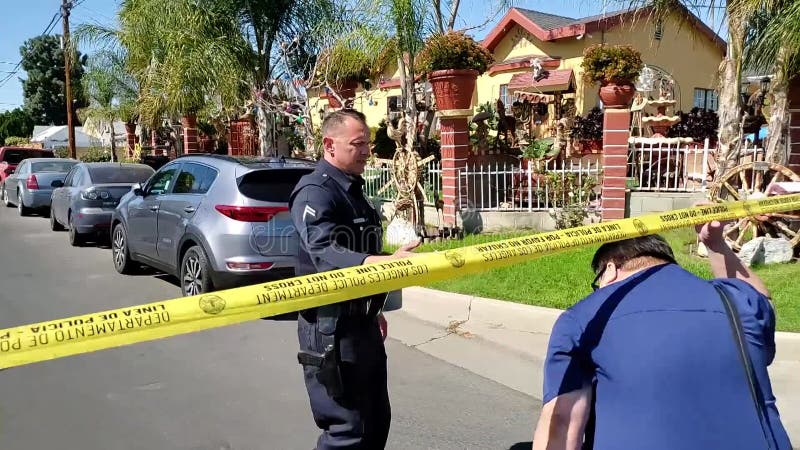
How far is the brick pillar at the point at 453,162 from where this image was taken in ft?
30.2

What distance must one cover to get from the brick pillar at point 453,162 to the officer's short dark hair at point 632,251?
23.8 feet

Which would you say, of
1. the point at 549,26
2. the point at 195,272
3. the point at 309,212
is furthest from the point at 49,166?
the point at 309,212

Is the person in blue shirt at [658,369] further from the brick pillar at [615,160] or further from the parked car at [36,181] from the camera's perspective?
the parked car at [36,181]

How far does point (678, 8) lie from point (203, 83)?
25.2 ft

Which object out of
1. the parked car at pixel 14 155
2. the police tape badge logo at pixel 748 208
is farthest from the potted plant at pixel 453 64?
the parked car at pixel 14 155

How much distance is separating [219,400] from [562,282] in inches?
143

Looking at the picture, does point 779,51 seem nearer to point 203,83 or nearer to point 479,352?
point 479,352

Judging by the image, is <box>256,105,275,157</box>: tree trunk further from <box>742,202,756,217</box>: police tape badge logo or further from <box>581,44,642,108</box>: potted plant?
<box>742,202,756,217</box>: police tape badge logo

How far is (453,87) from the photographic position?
29.0 feet

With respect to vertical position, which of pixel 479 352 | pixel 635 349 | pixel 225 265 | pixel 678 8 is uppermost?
pixel 678 8

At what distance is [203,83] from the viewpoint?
11211 millimetres

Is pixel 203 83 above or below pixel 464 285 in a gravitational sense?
above

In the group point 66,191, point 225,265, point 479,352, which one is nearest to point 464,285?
point 479,352

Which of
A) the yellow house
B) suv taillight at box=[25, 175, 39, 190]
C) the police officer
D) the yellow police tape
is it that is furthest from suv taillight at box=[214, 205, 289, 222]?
suv taillight at box=[25, 175, 39, 190]
